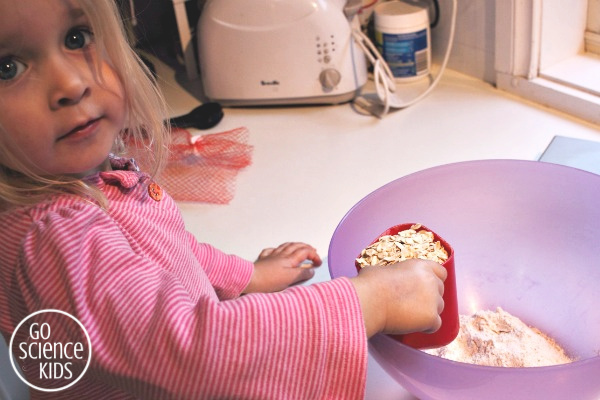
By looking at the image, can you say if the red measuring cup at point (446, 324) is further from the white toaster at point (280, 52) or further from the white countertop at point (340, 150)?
the white toaster at point (280, 52)

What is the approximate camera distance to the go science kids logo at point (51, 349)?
56cm

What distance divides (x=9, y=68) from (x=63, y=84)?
0.04 m

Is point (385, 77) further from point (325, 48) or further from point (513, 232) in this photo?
point (513, 232)

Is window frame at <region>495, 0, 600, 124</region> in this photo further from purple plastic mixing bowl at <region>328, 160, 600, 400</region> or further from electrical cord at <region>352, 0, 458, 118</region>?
purple plastic mixing bowl at <region>328, 160, 600, 400</region>

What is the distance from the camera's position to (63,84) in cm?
57

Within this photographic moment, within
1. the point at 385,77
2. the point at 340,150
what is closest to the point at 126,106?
the point at 340,150

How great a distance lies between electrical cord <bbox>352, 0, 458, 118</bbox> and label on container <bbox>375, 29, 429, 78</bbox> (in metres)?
0.02

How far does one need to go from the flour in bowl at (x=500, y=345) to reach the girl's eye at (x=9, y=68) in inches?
18.4

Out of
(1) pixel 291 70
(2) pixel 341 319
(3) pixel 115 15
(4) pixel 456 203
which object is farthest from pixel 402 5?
(2) pixel 341 319

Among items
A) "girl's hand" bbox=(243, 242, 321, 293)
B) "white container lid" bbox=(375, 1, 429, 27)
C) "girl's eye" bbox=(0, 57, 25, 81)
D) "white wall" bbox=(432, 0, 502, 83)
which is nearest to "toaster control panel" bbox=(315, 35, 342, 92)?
"white container lid" bbox=(375, 1, 429, 27)

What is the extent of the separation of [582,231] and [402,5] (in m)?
0.59

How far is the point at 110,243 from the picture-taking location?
59cm

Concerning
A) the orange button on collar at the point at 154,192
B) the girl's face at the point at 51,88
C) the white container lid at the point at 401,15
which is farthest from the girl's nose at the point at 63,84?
the white container lid at the point at 401,15

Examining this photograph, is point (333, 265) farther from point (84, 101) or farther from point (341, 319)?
point (84, 101)
